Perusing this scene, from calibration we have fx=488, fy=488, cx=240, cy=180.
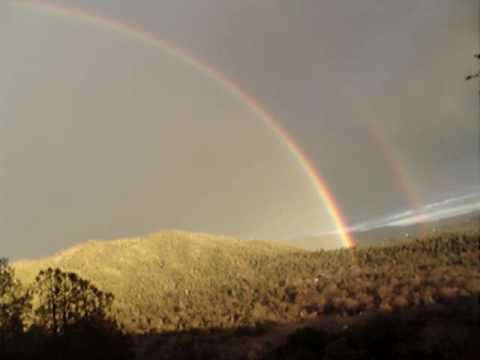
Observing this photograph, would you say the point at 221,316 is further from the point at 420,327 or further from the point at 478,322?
the point at 478,322

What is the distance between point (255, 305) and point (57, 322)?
2495 inches

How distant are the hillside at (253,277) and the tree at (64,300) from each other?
7.60 m

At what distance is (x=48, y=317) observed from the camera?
1033 inches

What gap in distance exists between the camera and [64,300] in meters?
26.7

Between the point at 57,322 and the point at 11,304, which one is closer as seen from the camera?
the point at 57,322

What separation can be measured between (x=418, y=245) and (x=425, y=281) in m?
47.3

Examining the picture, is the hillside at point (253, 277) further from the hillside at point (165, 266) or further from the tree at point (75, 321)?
the tree at point (75, 321)

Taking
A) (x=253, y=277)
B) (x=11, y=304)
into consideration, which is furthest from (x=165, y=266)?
(x=11, y=304)

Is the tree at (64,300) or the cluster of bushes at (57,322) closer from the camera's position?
the cluster of bushes at (57,322)

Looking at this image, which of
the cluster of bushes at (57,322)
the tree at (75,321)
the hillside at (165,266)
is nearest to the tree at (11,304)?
the cluster of bushes at (57,322)

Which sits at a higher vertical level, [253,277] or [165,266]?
[165,266]

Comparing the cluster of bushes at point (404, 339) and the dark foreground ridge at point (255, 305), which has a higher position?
the dark foreground ridge at point (255, 305)

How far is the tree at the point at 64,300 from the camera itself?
26.0m

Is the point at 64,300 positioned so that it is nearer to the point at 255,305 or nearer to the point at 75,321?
the point at 75,321
